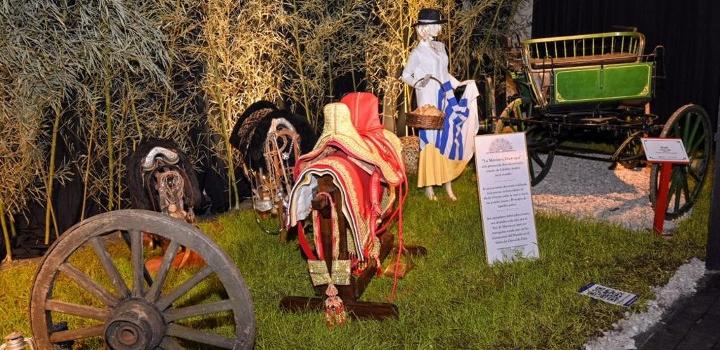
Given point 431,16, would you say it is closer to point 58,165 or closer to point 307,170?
point 307,170

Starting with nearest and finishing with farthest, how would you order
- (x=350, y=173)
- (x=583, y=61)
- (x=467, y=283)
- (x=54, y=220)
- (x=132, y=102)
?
(x=350, y=173) → (x=467, y=283) → (x=54, y=220) → (x=132, y=102) → (x=583, y=61)

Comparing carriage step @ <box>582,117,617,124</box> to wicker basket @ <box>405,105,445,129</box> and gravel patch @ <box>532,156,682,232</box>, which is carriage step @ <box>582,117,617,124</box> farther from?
wicker basket @ <box>405,105,445,129</box>

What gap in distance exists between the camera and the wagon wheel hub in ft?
8.36

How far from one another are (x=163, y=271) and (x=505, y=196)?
7.91 ft

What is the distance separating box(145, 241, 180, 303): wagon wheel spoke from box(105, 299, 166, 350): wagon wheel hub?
3 cm

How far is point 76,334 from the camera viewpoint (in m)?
2.67

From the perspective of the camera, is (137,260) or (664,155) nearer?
(137,260)

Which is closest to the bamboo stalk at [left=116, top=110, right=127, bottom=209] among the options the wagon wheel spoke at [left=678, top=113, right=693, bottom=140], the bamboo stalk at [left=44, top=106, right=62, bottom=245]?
the bamboo stalk at [left=44, top=106, right=62, bottom=245]

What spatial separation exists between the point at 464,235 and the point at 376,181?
1.55m

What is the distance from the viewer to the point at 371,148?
364 cm

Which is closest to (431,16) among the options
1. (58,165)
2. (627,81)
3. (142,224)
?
(627,81)

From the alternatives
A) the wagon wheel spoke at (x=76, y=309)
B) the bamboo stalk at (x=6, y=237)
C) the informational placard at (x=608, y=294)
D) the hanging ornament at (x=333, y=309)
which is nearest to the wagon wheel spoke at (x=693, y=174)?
the informational placard at (x=608, y=294)

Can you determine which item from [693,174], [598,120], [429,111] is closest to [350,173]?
[429,111]

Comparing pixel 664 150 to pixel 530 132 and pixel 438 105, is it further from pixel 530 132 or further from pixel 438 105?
pixel 530 132
